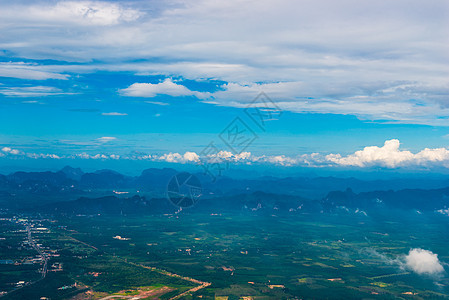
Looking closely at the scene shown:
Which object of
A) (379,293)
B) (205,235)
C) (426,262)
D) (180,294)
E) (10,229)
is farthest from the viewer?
(205,235)

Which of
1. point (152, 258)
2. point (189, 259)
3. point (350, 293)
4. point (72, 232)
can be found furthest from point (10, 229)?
point (350, 293)

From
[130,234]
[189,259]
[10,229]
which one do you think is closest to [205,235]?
[130,234]

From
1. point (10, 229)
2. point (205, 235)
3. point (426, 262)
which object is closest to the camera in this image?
point (426, 262)

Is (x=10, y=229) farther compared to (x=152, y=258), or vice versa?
(x=10, y=229)

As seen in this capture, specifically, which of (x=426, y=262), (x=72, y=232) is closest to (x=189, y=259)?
(x=72, y=232)

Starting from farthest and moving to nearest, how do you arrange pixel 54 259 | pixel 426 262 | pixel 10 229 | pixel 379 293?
pixel 10 229, pixel 426 262, pixel 54 259, pixel 379 293

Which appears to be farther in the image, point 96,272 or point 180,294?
point 96,272

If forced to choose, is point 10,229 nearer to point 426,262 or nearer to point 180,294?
point 180,294

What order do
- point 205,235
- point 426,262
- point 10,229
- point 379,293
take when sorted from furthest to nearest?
point 205,235 → point 10,229 → point 426,262 → point 379,293

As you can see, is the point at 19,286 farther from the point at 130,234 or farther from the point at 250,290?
the point at 130,234
